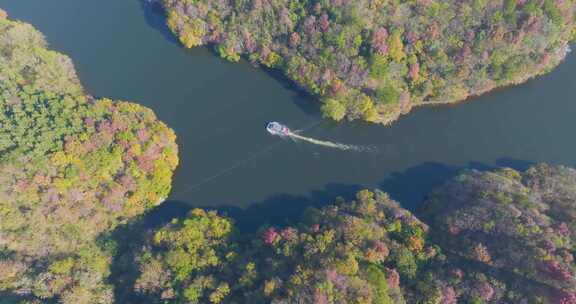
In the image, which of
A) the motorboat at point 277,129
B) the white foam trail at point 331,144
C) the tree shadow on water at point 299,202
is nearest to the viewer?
the tree shadow on water at point 299,202

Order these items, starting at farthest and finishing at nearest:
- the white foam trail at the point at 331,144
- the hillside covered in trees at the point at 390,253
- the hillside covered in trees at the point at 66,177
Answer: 1. the white foam trail at the point at 331,144
2. the hillside covered in trees at the point at 66,177
3. the hillside covered in trees at the point at 390,253

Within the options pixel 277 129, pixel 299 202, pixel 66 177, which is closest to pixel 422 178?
pixel 299 202

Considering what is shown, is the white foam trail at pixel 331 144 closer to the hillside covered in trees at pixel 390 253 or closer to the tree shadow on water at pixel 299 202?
the tree shadow on water at pixel 299 202

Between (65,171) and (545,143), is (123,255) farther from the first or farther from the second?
(545,143)

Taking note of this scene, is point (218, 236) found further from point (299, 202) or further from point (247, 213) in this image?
point (299, 202)

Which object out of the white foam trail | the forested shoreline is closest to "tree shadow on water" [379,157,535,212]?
the forested shoreline

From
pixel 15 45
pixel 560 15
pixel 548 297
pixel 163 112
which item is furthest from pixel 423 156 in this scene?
pixel 15 45

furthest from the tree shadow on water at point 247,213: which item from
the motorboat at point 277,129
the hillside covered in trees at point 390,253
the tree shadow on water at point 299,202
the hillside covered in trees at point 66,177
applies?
the motorboat at point 277,129
